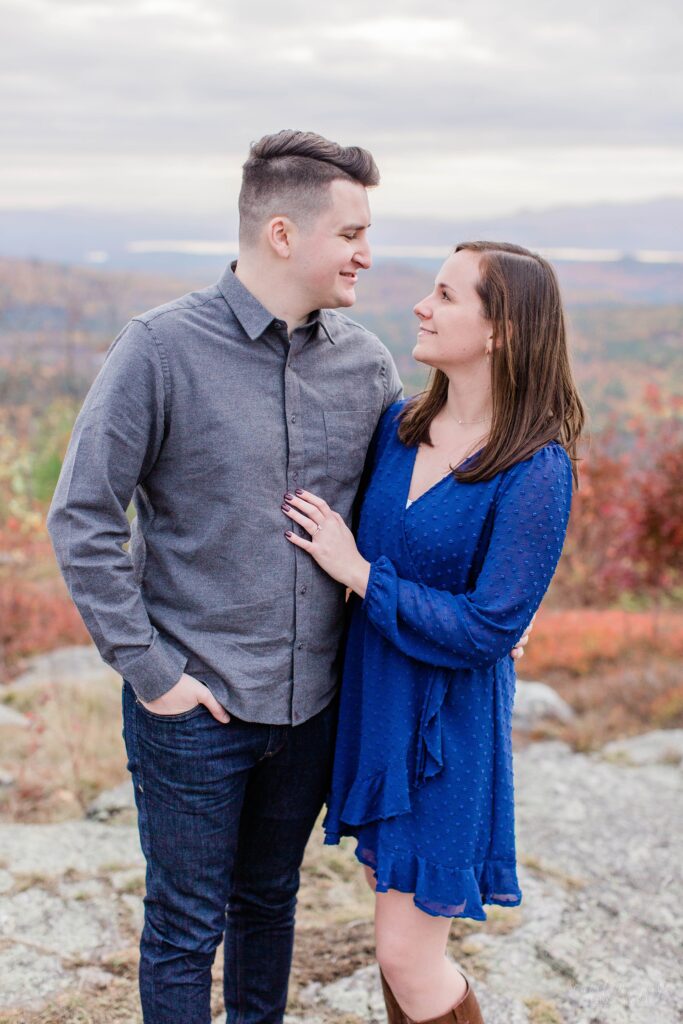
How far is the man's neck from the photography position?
2240 mm

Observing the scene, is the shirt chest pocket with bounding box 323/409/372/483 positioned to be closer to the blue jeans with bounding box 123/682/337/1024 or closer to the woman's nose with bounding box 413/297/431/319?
the woman's nose with bounding box 413/297/431/319

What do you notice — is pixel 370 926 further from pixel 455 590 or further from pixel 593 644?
pixel 593 644

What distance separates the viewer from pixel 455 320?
2260 millimetres

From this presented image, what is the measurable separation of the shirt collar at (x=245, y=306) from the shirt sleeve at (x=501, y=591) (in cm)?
62

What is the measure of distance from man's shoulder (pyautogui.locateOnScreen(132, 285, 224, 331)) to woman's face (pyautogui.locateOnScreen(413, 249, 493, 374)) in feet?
1.53

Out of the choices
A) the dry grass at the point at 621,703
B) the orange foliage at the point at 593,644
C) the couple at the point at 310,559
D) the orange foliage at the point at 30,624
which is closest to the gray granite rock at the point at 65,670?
the orange foliage at the point at 30,624

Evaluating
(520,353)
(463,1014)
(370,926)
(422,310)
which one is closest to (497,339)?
(520,353)

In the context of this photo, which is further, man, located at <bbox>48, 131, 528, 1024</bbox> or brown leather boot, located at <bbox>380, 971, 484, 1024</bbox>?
brown leather boot, located at <bbox>380, 971, 484, 1024</bbox>

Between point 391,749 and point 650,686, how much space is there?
492cm

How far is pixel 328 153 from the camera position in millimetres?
2195

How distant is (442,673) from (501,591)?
9.9 inches

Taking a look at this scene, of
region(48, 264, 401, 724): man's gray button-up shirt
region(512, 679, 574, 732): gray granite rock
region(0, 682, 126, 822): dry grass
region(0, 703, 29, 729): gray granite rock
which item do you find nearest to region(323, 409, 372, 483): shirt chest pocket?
region(48, 264, 401, 724): man's gray button-up shirt

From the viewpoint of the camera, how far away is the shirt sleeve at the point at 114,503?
6.74 ft

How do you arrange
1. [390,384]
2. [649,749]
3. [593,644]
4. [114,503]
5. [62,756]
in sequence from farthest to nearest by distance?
[593,644], [649,749], [62,756], [390,384], [114,503]
